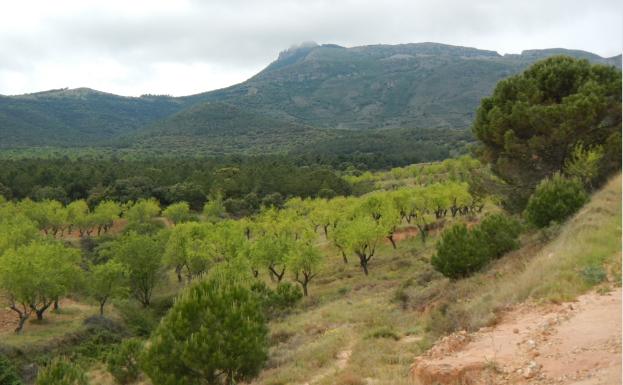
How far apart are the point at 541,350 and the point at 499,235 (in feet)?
40.3

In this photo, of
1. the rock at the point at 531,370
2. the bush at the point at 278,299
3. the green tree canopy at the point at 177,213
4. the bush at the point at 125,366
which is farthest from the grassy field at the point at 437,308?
the green tree canopy at the point at 177,213

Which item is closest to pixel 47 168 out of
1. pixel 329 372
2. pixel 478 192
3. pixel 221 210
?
pixel 221 210

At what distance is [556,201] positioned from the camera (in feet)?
64.1

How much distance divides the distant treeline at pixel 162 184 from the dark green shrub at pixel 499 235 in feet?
210

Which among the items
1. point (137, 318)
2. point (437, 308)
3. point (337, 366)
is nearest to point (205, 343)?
point (337, 366)

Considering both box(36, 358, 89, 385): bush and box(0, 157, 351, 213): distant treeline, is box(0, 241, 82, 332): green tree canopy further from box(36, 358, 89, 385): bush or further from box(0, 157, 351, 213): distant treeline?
box(0, 157, 351, 213): distant treeline

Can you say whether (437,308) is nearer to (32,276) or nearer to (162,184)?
(32,276)

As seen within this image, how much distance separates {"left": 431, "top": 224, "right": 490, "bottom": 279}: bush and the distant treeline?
63682mm

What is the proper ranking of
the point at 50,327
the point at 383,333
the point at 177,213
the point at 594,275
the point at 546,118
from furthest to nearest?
1. the point at 177,213
2. the point at 50,327
3. the point at 546,118
4. the point at 383,333
5. the point at 594,275

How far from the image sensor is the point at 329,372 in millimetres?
12297

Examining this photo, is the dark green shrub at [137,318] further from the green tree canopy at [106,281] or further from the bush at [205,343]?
the bush at [205,343]

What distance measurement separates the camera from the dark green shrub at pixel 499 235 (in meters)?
20.8

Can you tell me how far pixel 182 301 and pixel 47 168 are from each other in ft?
274

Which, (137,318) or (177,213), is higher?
(177,213)
